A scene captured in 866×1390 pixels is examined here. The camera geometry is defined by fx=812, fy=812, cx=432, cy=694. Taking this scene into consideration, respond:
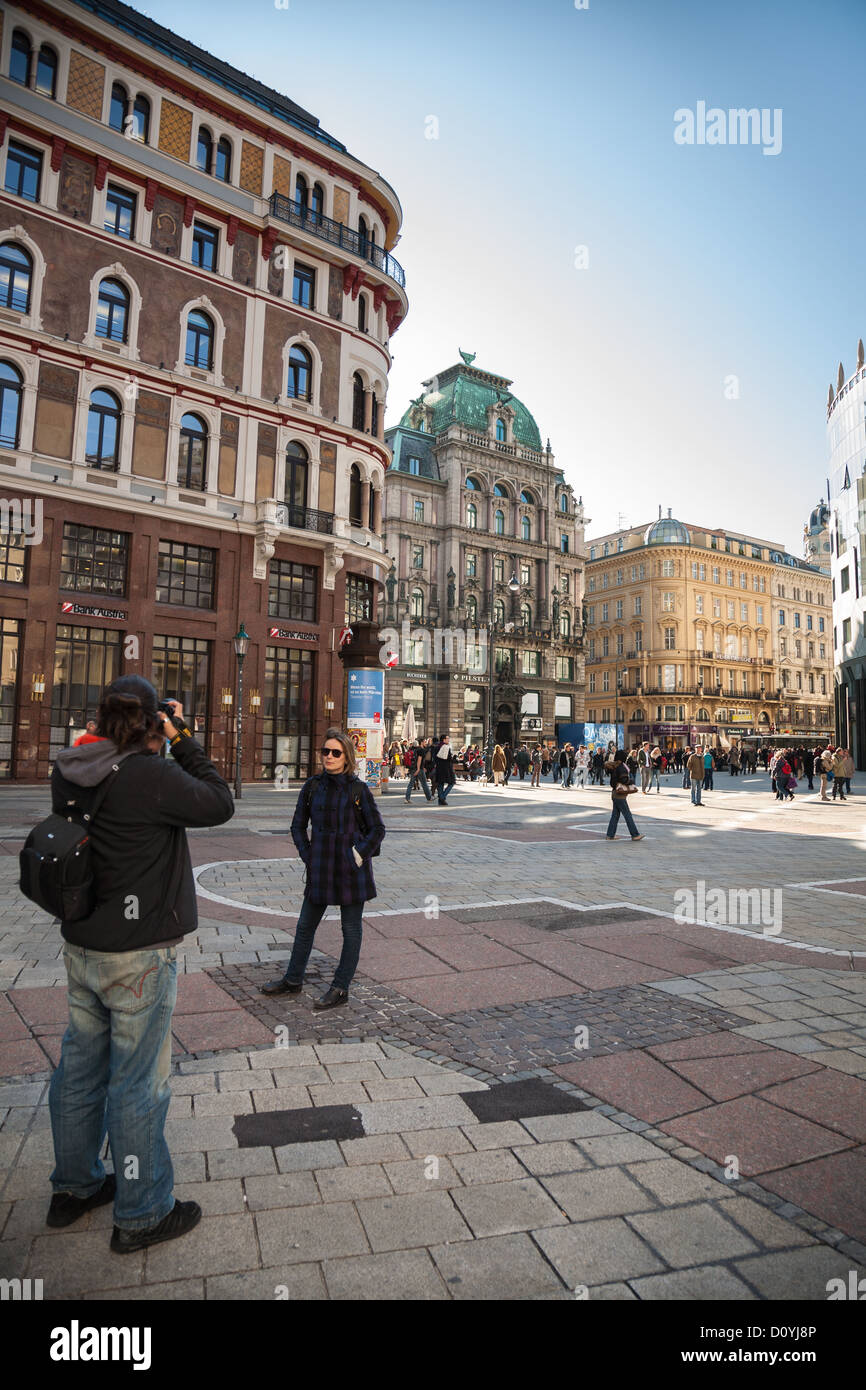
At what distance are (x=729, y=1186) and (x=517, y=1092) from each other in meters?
1.08

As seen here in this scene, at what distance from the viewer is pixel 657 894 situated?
29.2ft

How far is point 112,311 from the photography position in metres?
24.5

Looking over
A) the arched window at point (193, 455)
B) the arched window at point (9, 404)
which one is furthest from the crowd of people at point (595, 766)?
the arched window at point (9, 404)

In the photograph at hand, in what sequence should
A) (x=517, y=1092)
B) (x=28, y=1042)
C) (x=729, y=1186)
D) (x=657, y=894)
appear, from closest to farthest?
(x=729, y=1186)
(x=517, y=1092)
(x=28, y=1042)
(x=657, y=894)

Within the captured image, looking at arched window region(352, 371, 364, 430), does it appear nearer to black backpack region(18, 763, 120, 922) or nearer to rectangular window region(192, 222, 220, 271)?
rectangular window region(192, 222, 220, 271)

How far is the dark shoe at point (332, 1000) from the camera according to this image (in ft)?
16.4

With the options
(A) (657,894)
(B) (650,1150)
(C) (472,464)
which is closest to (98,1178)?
(B) (650,1150)

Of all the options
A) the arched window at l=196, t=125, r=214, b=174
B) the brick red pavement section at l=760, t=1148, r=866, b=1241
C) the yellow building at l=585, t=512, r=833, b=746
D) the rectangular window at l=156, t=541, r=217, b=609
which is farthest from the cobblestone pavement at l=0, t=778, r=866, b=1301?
the yellow building at l=585, t=512, r=833, b=746

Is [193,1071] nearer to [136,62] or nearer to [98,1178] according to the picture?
[98,1178]

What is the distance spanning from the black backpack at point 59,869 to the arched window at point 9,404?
77.6ft

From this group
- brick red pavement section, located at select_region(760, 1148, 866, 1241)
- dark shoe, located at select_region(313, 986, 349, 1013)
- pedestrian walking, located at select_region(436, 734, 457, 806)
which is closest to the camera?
brick red pavement section, located at select_region(760, 1148, 866, 1241)

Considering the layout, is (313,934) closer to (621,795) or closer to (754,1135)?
(754,1135)

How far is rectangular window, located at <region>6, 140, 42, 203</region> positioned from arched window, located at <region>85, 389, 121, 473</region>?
553 cm

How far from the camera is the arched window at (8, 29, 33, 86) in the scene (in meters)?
22.9
